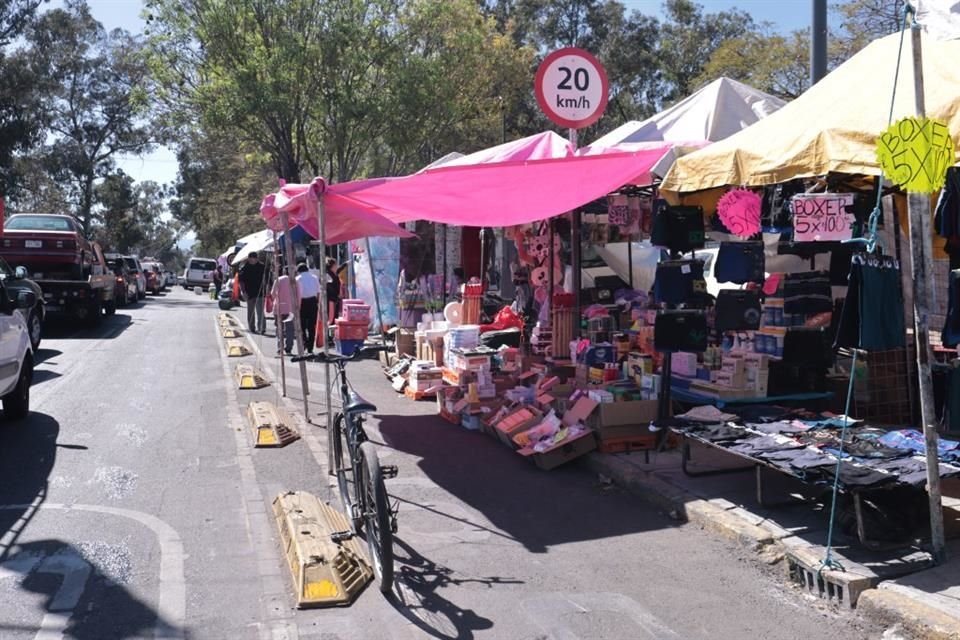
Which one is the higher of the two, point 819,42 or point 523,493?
point 819,42

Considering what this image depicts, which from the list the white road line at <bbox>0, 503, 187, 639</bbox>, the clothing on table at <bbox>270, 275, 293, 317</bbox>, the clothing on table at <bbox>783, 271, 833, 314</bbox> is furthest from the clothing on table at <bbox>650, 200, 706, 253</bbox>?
the clothing on table at <bbox>270, 275, 293, 317</bbox>

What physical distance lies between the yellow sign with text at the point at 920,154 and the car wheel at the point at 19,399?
28.5 feet

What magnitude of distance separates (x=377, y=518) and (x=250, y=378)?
816cm

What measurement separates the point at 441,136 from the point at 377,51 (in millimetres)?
4851

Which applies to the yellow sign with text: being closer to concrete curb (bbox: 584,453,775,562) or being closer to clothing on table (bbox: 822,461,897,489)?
clothing on table (bbox: 822,461,897,489)

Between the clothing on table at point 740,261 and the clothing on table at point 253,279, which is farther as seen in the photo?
the clothing on table at point 253,279

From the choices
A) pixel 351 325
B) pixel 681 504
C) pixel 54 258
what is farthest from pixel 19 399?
pixel 54 258

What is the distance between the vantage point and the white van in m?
53.2

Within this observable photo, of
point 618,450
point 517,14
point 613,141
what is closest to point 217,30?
point 517,14

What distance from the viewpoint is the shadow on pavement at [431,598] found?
4.48m

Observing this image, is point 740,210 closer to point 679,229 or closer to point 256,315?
point 679,229

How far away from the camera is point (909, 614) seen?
4371 millimetres

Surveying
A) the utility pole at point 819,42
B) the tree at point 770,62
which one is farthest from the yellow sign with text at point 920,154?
the tree at point 770,62

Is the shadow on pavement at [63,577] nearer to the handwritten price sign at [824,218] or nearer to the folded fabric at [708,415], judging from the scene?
the folded fabric at [708,415]
